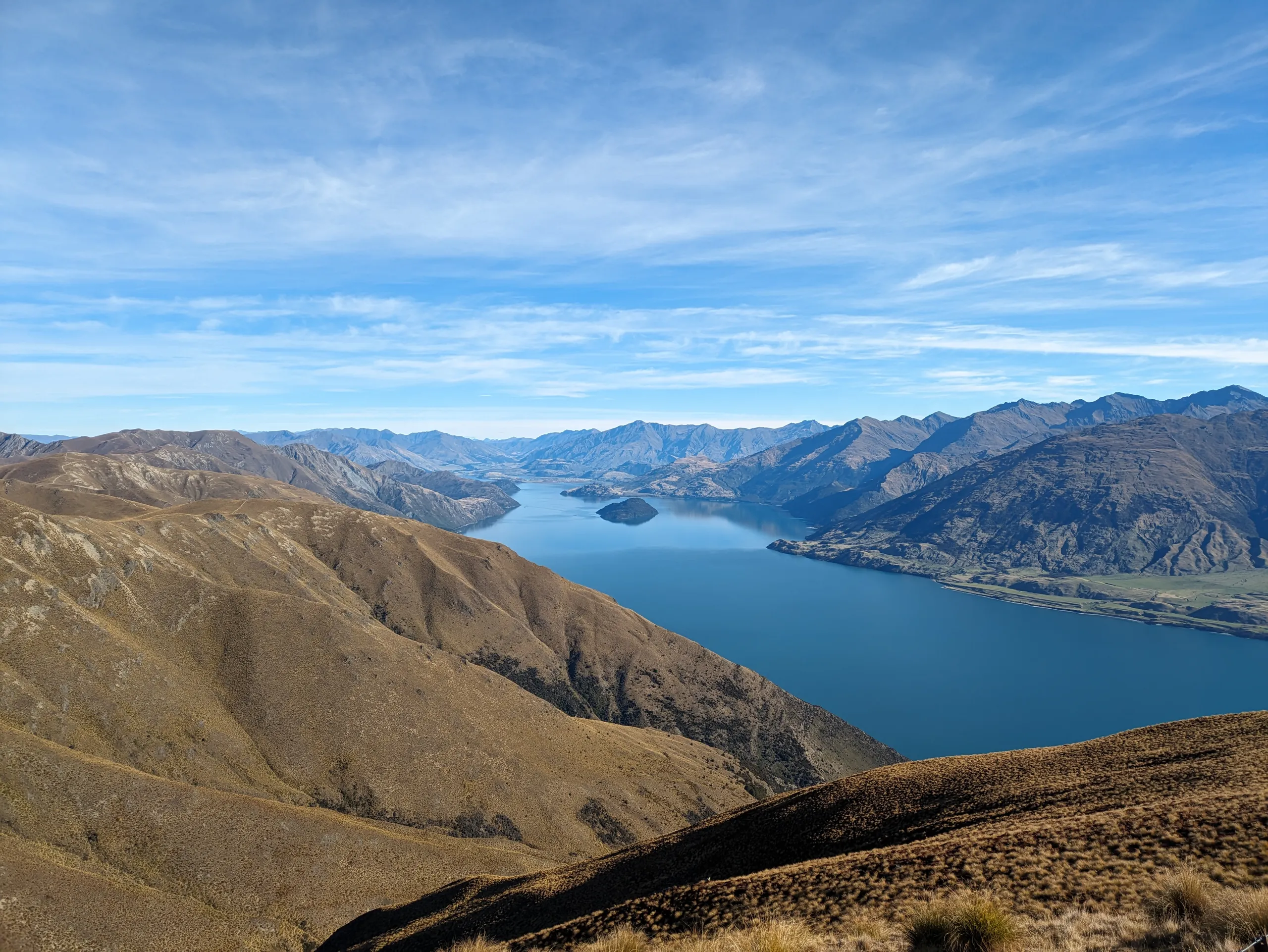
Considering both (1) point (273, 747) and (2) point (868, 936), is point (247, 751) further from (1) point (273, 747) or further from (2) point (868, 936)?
(2) point (868, 936)

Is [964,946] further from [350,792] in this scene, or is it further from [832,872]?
[350,792]

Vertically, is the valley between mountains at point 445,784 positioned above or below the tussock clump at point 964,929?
below

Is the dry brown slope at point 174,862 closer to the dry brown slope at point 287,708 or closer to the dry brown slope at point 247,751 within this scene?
the dry brown slope at point 247,751

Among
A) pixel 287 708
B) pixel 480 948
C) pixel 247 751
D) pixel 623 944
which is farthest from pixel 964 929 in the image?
pixel 287 708

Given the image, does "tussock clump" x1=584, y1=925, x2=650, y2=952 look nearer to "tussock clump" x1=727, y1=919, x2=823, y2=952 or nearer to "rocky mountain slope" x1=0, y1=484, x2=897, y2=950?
"tussock clump" x1=727, y1=919, x2=823, y2=952

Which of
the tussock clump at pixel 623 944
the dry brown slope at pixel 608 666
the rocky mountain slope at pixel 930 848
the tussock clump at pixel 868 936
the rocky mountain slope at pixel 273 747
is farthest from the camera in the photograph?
the dry brown slope at pixel 608 666

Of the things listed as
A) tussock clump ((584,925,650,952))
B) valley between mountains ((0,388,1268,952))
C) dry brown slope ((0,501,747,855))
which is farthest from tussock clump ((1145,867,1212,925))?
dry brown slope ((0,501,747,855))

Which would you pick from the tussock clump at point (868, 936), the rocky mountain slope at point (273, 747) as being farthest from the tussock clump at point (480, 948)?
the rocky mountain slope at point (273, 747)
